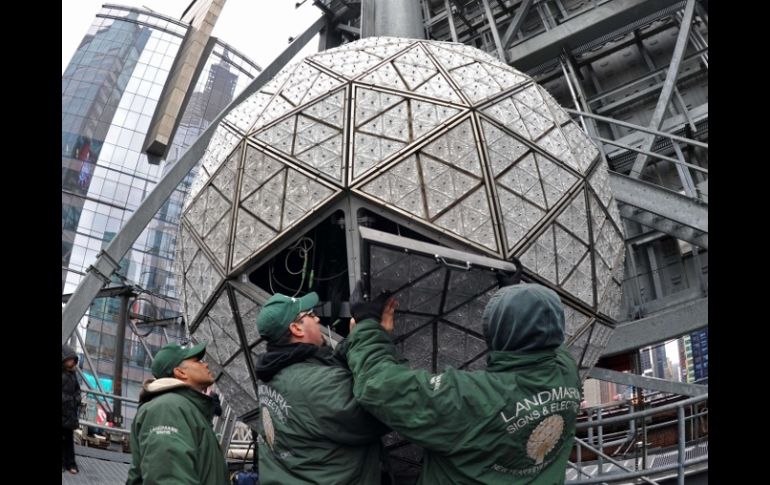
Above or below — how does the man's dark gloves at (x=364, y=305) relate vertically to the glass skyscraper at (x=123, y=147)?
below

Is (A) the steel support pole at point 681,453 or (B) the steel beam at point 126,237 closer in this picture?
(A) the steel support pole at point 681,453

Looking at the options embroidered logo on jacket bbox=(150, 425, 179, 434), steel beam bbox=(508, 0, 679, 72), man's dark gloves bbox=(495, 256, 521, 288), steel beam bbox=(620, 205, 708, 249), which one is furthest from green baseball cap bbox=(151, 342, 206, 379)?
steel beam bbox=(508, 0, 679, 72)

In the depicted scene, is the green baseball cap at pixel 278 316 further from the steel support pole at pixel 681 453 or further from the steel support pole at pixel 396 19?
the steel support pole at pixel 396 19

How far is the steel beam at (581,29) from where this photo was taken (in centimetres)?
1381

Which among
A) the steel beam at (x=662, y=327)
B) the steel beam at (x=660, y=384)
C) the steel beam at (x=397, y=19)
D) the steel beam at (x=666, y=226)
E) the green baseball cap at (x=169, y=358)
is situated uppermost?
the steel beam at (x=397, y=19)

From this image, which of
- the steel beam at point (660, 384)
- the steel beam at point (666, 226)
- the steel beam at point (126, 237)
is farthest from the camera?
the steel beam at point (666, 226)

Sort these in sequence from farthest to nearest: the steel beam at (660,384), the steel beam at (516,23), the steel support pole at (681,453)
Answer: the steel beam at (516,23) < the steel beam at (660,384) < the steel support pole at (681,453)

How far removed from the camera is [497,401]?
3344mm

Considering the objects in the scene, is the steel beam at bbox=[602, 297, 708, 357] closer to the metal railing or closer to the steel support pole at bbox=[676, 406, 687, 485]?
the metal railing

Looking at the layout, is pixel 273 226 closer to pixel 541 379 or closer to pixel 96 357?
pixel 541 379

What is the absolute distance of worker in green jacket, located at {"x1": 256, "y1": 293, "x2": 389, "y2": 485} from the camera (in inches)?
143

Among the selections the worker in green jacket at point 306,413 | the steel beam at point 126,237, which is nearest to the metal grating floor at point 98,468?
the steel beam at point 126,237

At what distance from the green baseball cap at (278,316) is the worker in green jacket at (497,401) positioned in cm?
62

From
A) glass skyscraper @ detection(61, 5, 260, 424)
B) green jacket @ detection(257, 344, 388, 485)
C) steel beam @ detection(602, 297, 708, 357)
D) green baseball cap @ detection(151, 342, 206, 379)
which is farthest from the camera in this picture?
glass skyscraper @ detection(61, 5, 260, 424)
